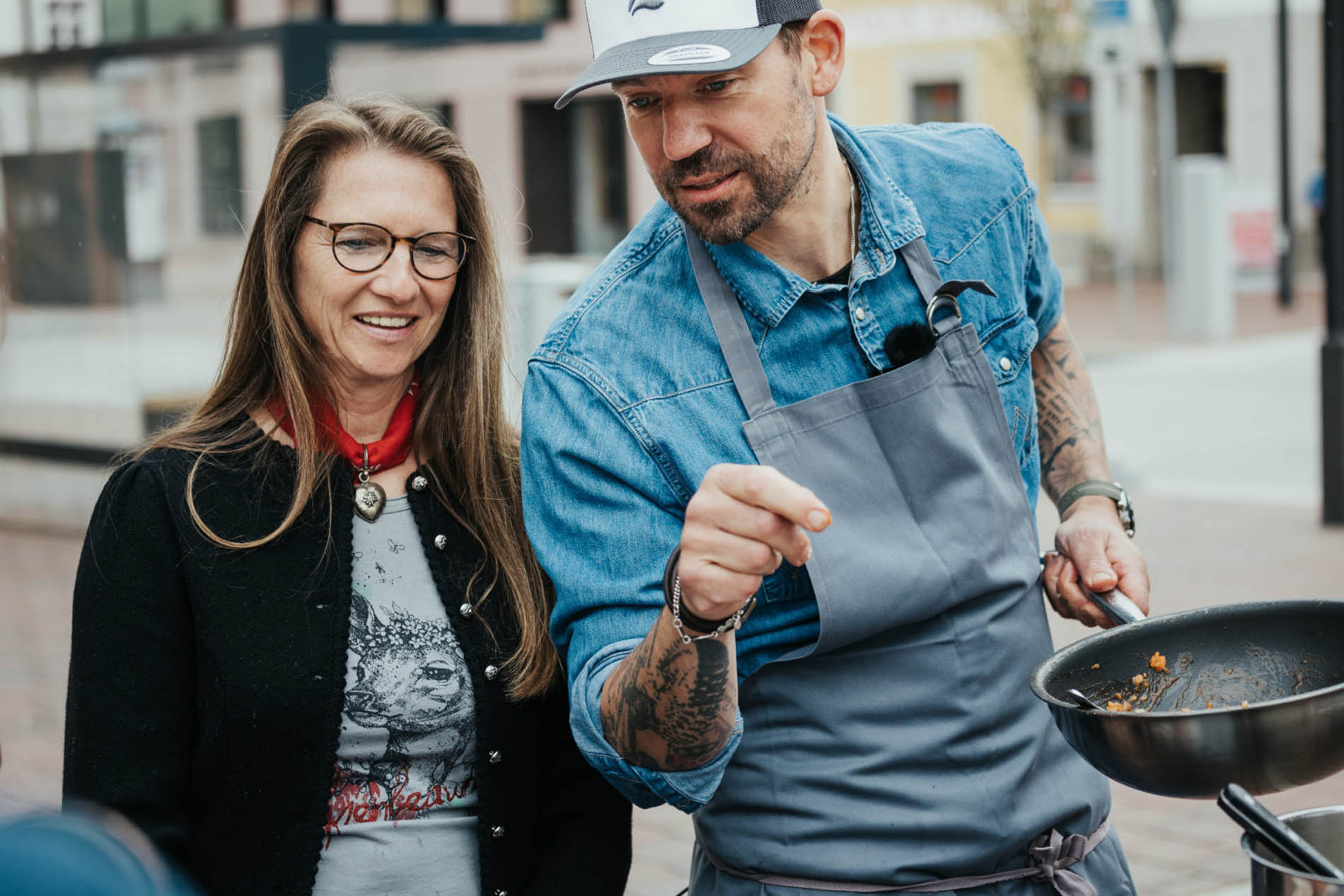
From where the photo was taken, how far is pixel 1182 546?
8.08 m

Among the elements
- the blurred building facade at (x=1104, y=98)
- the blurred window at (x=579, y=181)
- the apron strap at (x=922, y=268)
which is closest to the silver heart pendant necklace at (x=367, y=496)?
the apron strap at (x=922, y=268)

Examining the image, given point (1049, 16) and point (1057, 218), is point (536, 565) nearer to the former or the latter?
point (1049, 16)

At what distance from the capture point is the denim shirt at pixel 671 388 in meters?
1.93

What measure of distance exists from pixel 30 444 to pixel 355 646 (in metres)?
8.83

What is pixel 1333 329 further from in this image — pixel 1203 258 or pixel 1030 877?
pixel 1203 258

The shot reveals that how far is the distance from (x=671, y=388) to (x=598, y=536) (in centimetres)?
21

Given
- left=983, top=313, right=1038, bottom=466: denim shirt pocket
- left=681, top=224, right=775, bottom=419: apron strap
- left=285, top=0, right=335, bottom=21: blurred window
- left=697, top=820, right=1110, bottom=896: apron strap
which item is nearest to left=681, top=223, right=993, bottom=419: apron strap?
left=681, top=224, right=775, bottom=419: apron strap

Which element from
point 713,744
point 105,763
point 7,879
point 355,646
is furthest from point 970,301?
point 7,879

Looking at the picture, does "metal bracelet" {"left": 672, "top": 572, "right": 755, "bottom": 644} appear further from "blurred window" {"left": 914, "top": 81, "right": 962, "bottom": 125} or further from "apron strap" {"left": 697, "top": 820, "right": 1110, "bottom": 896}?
"blurred window" {"left": 914, "top": 81, "right": 962, "bottom": 125}

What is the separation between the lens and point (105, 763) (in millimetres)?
2057

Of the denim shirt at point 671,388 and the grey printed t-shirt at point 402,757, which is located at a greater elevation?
the denim shirt at point 671,388

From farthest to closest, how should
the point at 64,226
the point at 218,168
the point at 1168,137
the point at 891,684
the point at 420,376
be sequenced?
the point at 1168,137
the point at 64,226
the point at 218,168
the point at 420,376
the point at 891,684

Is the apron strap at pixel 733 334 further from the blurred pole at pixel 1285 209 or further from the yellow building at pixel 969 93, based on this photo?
the yellow building at pixel 969 93

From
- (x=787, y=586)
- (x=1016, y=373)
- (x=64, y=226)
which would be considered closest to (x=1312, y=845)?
(x=787, y=586)
